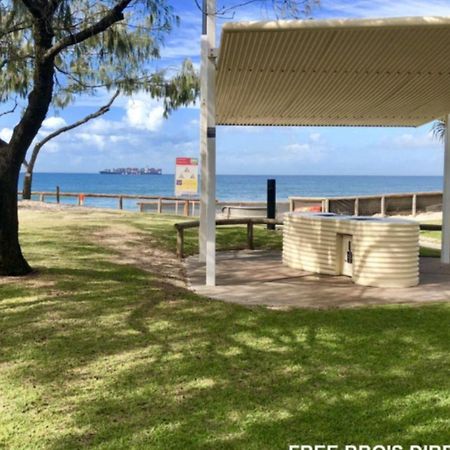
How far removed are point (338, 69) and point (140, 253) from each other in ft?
15.2

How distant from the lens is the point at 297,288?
23.2 feet

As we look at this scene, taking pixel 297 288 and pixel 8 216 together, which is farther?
pixel 297 288

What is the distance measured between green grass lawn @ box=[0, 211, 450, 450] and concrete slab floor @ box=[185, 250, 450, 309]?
0.43m

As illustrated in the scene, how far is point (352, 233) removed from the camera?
7.57 m

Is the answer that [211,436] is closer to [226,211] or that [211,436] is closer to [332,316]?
[332,316]

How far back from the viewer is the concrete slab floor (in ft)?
20.7

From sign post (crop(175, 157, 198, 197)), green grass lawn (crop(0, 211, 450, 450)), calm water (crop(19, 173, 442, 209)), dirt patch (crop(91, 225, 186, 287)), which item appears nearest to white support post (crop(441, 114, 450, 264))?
green grass lawn (crop(0, 211, 450, 450))

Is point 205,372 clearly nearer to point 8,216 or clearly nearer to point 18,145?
point 8,216

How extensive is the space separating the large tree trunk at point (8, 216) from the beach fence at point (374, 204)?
12897 millimetres

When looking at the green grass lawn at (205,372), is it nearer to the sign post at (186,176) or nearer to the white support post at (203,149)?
the white support post at (203,149)

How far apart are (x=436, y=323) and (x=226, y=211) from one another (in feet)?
55.8

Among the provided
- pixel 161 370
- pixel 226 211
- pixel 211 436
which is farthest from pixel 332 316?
pixel 226 211

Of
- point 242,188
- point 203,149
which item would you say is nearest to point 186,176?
point 203,149

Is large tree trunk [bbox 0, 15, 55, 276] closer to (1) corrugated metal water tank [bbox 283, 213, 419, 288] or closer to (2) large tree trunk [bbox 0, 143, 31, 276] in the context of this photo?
(2) large tree trunk [bbox 0, 143, 31, 276]
